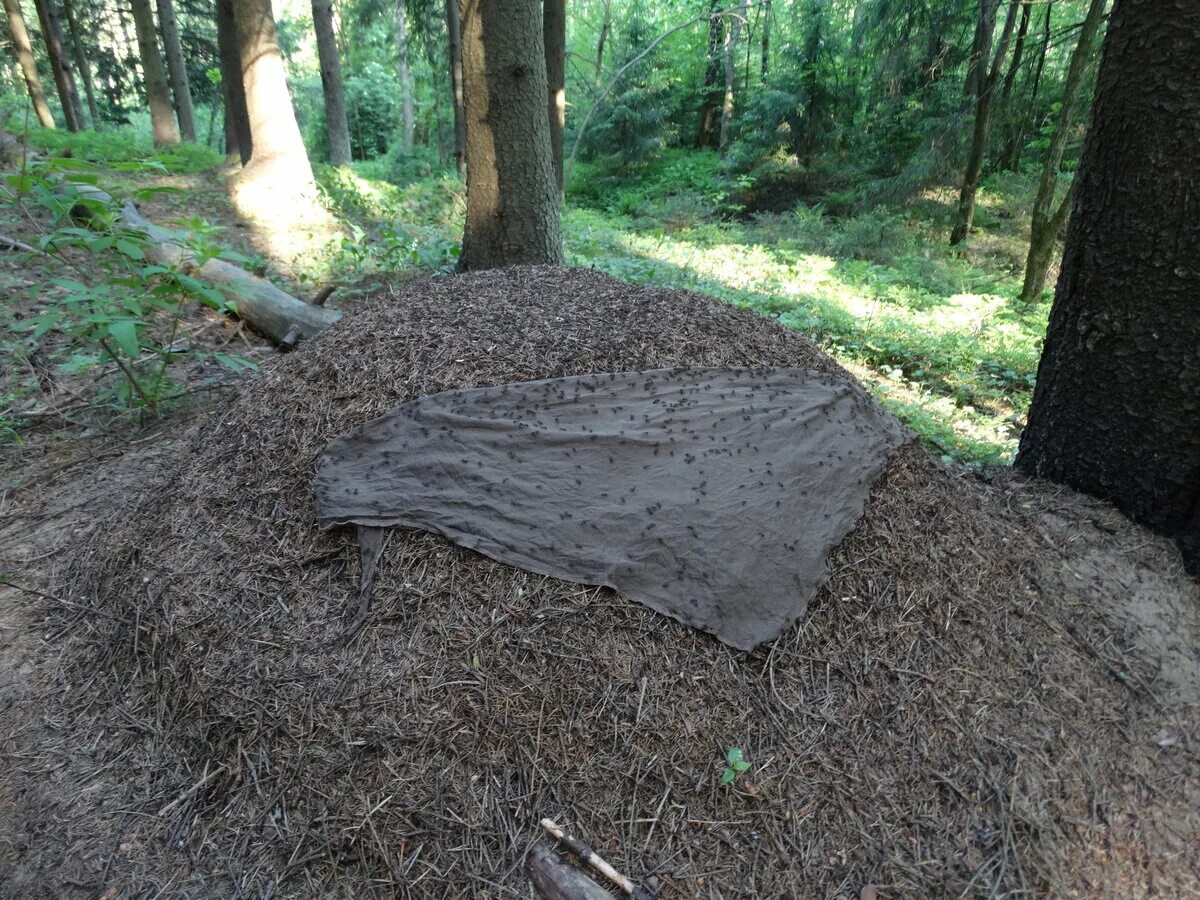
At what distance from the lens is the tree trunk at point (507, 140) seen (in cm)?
450

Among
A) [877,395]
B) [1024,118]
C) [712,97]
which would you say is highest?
[712,97]

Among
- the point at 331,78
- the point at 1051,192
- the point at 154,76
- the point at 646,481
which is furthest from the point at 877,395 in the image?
the point at 154,76

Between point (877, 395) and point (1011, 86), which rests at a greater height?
point (1011, 86)

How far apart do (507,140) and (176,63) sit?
1303 cm

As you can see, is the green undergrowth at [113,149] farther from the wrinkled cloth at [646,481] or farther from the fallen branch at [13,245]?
the wrinkled cloth at [646,481]

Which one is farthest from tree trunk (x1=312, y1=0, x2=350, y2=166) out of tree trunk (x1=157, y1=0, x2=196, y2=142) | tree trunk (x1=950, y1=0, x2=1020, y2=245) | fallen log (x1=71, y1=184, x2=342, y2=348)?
tree trunk (x1=950, y1=0, x2=1020, y2=245)

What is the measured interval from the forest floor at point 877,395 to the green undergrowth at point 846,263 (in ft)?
0.14

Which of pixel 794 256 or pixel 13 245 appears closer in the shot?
pixel 13 245

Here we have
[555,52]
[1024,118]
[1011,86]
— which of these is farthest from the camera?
[1024,118]

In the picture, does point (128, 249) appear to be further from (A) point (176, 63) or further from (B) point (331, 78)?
(A) point (176, 63)

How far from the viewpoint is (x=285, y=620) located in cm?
234

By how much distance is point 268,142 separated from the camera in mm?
8133

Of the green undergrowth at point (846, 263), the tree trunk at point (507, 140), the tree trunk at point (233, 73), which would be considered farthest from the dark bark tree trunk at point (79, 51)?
the tree trunk at point (507, 140)

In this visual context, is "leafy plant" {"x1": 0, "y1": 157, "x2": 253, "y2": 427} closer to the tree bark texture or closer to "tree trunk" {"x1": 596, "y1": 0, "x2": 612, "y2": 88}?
the tree bark texture
